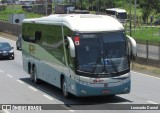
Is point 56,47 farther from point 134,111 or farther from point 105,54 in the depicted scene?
→ point 134,111

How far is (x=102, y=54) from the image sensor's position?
17094 mm

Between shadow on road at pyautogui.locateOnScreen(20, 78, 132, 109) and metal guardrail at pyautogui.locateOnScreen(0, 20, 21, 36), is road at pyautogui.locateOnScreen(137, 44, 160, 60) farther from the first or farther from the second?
metal guardrail at pyautogui.locateOnScreen(0, 20, 21, 36)

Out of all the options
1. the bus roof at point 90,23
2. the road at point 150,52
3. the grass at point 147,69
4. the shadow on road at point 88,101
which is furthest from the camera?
the road at point 150,52

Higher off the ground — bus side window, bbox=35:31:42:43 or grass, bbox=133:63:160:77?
bus side window, bbox=35:31:42:43

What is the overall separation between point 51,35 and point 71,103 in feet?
12.3

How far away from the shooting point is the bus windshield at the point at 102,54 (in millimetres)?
16938

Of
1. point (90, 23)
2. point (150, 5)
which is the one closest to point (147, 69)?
point (90, 23)

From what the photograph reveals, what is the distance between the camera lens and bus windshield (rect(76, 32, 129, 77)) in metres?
16.9

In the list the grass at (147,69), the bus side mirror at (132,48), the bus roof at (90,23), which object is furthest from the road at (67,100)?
the bus roof at (90,23)

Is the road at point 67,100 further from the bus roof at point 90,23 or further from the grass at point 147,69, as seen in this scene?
the bus roof at point 90,23

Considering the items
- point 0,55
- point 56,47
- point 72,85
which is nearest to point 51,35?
point 56,47

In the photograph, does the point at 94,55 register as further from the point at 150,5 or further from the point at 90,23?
the point at 150,5

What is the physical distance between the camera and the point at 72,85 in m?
17.4

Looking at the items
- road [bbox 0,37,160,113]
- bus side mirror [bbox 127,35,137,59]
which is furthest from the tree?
bus side mirror [bbox 127,35,137,59]
